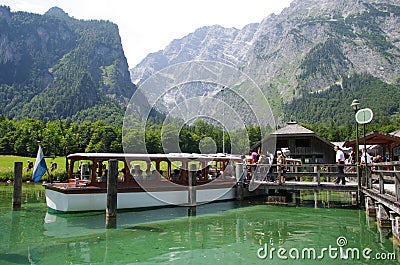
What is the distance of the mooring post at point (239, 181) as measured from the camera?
902 inches

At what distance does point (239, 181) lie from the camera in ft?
75.9

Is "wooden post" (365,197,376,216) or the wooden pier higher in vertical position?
the wooden pier

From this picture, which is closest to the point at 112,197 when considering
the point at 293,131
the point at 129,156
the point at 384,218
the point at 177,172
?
the point at 129,156

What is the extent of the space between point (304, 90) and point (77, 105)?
115 m

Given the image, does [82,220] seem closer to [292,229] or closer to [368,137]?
[292,229]

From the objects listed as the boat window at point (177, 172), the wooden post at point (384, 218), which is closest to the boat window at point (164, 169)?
the boat window at point (177, 172)

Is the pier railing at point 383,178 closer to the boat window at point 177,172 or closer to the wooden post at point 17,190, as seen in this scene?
the boat window at point 177,172

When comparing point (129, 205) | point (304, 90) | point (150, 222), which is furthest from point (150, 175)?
point (304, 90)

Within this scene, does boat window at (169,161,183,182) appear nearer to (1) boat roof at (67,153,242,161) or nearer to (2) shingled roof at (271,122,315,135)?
(1) boat roof at (67,153,242,161)

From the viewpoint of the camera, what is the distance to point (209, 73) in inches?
956

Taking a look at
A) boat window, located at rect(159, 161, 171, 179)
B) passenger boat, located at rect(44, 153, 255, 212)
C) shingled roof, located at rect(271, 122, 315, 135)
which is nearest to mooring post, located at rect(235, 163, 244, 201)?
passenger boat, located at rect(44, 153, 255, 212)
